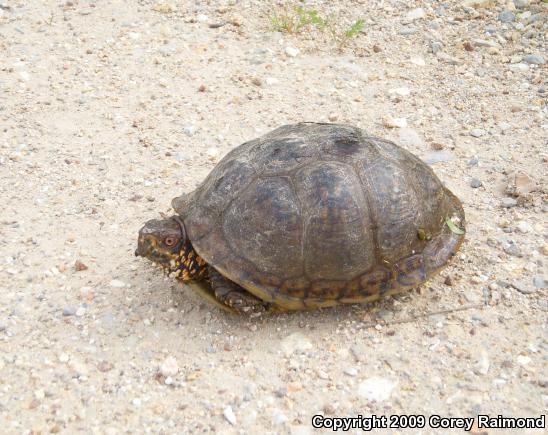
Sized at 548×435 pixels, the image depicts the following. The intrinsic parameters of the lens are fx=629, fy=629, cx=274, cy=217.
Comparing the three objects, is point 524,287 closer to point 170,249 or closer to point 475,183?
point 475,183

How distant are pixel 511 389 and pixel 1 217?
3422mm

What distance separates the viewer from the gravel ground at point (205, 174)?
318 centimetres

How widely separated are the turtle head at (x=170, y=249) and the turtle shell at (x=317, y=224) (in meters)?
0.08

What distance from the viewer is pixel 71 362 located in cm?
336

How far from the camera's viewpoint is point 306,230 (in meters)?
3.37

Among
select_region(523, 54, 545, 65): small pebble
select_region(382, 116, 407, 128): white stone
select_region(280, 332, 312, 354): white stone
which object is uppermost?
select_region(523, 54, 545, 65): small pebble

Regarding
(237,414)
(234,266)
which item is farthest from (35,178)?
(237,414)

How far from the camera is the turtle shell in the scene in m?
3.38

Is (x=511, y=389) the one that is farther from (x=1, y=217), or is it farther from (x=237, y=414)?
(x=1, y=217)

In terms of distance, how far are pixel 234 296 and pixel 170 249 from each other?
456mm

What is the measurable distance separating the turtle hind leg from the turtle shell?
11 cm

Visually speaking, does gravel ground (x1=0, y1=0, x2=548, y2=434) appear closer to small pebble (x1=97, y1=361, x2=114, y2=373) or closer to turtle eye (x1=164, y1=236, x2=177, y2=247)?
small pebble (x1=97, y1=361, x2=114, y2=373)

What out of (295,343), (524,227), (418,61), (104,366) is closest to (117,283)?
(104,366)

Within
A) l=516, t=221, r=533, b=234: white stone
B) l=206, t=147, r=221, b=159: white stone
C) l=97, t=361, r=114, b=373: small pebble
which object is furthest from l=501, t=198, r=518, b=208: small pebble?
l=97, t=361, r=114, b=373: small pebble
